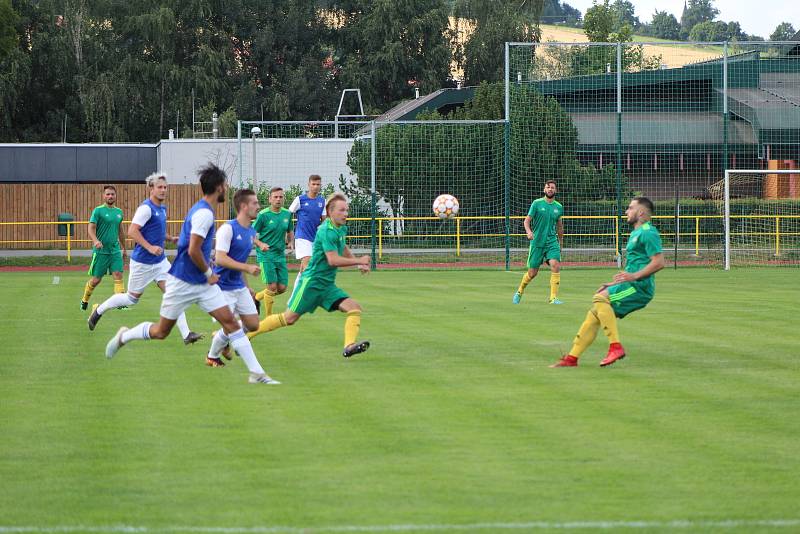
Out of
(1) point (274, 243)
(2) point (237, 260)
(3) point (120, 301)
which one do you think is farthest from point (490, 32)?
(2) point (237, 260)

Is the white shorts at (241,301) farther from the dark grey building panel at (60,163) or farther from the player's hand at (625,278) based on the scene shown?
the dark grey building panel at (60,163)

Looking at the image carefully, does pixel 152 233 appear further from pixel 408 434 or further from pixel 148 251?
pixel 408 434

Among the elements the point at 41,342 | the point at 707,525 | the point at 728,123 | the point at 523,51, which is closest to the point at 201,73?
the point at 523,51

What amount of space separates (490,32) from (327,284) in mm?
58877

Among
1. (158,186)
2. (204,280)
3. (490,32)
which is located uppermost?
(490,32)

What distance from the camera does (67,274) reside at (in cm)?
3344

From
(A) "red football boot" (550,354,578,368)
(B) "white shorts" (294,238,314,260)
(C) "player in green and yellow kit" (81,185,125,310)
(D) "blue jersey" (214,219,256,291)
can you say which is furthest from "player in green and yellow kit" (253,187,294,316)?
(A) "red football boot" (550,354,578,368)

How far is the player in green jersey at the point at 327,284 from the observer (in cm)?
1268

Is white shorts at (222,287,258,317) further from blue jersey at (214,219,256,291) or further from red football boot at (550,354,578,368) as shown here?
red football boot at (550,354,578,368)

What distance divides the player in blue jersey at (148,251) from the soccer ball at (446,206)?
21.5 meters

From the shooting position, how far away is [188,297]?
11.2 meters

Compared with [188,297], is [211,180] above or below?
above

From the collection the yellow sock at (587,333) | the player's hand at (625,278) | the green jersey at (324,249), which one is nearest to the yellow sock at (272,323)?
the green jersey at (324,249)

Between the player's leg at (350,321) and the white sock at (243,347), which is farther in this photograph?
the player's leg at (350,321)
